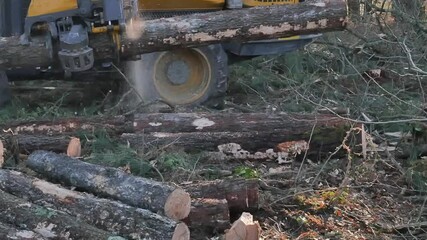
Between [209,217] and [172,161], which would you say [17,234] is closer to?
[209,217]

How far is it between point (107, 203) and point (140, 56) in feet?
11.5

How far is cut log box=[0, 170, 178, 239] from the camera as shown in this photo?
4.45m

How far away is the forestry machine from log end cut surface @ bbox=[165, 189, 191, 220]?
2937 millimetres

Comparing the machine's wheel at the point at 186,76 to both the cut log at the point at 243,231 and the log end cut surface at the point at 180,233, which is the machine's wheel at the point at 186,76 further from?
the log end cut surface at the point at 180,233

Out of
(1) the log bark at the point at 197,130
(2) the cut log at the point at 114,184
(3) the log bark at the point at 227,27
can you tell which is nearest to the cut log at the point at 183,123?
(1) the log bark at the point at 197,130

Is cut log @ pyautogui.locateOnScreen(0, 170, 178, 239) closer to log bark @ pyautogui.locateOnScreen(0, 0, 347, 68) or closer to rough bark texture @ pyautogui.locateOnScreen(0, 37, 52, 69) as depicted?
→ rough bark texture @ pyautogui.locateOnScreen(0, 37, 52, 69)

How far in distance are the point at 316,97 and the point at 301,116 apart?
169cm

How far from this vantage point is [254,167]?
632cm

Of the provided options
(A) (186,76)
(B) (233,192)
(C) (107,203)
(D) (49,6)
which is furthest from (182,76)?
(C) (107,203)

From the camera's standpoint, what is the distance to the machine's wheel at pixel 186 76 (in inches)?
335

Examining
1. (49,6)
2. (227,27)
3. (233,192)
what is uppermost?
(49,6)

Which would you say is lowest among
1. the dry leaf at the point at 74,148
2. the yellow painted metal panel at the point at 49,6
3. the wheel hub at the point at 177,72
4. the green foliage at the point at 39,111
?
the green foliage at the point at 39,111

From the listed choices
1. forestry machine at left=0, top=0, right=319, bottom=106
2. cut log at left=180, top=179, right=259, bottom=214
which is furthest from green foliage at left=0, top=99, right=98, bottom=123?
cut log at left=180, top=179, right=259, bottom=214

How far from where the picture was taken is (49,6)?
761 centimetres
